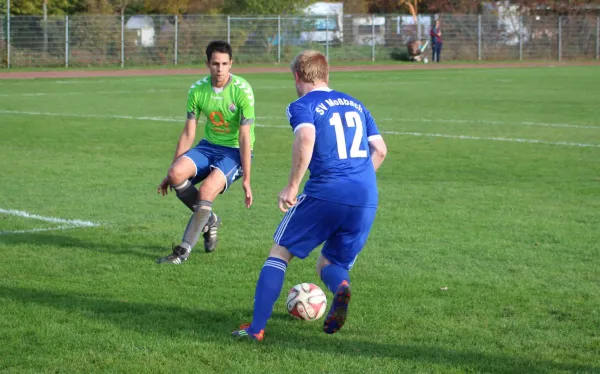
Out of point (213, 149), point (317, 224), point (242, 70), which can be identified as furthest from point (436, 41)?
point (317, 224)

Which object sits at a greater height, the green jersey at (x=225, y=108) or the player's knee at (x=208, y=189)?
the green jersey at (x=225, y=108)

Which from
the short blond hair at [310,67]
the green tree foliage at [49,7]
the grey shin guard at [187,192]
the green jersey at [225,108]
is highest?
the green tree foliage at [49,7]

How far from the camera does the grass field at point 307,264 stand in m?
5.63

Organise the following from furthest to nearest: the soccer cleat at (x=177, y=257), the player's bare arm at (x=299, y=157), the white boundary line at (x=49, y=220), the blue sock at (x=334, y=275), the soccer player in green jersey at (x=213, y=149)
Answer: the white boundary line at (x=49, y=220) < the soccer player in green jersey at (x=213, y=149) < the soccer cleat at (x=177, y=257) < the blue sock at (x=334, y=275) < the player's bare arm at (x=299, y=157)

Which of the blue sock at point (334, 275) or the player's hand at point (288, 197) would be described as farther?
the blue sock at point (334, 275)

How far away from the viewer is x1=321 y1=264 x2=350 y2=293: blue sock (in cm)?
598

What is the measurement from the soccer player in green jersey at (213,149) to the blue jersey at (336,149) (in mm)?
2378

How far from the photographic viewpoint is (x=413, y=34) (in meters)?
51.8

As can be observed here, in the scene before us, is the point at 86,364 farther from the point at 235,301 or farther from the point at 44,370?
the point at 235,301

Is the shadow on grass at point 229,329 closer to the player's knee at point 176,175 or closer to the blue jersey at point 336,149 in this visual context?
the blue jersey at point 336,149

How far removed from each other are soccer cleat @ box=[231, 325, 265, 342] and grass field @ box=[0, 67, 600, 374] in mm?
55

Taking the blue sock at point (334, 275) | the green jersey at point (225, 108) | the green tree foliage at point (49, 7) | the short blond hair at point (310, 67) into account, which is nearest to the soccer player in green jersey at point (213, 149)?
the green jersey at point (225, 108)

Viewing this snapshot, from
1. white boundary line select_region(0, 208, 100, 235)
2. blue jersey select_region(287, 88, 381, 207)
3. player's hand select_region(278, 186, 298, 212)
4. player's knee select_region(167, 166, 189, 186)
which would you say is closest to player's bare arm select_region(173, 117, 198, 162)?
player's knee select_region(167, 166, 189, 186)

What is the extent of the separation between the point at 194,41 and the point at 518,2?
2587 cm
